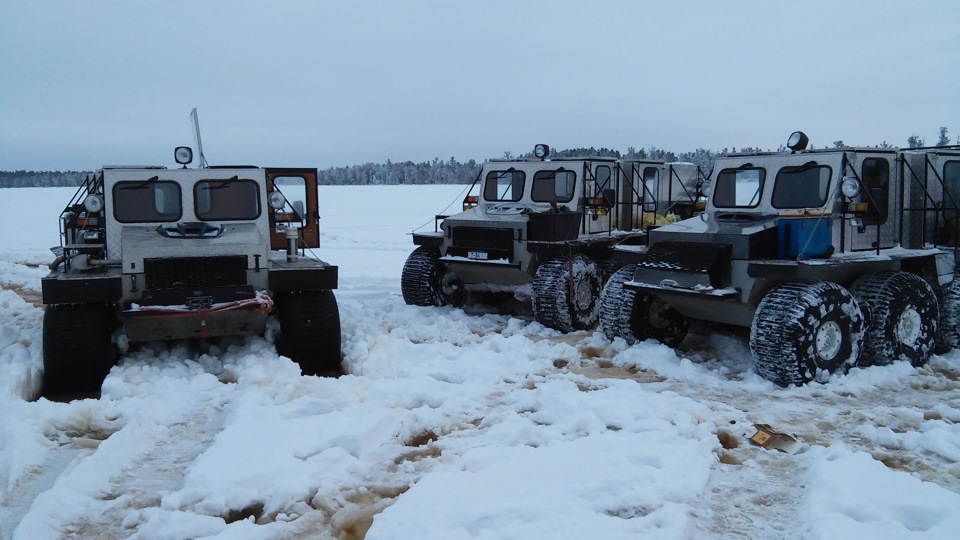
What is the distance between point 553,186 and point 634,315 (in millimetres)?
3264

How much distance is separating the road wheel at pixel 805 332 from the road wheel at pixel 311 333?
388cm

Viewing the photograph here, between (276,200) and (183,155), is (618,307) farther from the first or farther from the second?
(183,155)

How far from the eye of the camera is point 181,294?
6.85m

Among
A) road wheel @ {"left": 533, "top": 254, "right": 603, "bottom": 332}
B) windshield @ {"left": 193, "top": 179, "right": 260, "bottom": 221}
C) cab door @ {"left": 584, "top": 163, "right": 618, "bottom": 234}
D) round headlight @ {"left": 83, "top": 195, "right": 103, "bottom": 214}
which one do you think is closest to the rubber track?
road wheel @ {"left": 533, "top": 254, "right": 603, "bottom": 332}

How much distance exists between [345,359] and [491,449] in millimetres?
2770

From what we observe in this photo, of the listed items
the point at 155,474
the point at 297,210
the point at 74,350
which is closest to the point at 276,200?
the point at 297,210

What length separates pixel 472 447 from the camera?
5289 mm

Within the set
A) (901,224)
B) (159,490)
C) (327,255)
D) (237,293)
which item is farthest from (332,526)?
(327,255)

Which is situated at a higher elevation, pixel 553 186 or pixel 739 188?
pixel 553 186

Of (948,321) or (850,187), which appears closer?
(850,187)

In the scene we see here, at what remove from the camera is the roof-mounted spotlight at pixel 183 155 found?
331 inches

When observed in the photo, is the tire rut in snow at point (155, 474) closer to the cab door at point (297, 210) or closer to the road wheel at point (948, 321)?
the cab door at point (297, 210)

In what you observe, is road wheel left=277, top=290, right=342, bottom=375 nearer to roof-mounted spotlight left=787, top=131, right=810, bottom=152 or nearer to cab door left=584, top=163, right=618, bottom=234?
cab door left=584, top=163, right=618, bottom=234

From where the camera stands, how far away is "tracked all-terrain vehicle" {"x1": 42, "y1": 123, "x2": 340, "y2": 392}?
6.70 metres
